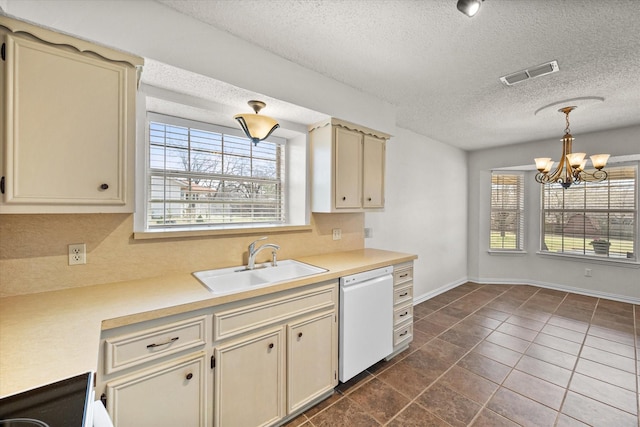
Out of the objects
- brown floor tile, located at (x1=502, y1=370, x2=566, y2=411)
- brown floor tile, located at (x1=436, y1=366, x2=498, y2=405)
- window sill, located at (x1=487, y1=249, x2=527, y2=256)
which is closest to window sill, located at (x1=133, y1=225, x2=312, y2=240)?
brown floor tile, located at (x1=436, y1=366, x2=498, y2=405)

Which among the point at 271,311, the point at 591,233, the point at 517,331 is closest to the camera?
the point at 271,311

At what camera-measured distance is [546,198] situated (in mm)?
4863

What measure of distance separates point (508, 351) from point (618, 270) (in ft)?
10.1

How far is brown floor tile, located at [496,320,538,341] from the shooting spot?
301cm

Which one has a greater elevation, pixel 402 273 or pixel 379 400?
pixel 402 273

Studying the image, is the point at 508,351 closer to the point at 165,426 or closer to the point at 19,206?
the point at 165,426

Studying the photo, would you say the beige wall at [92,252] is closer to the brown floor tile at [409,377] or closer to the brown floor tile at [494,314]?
the brown floor tile at [409,377]

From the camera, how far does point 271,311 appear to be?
1667mm

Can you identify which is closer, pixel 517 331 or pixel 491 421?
pixel 491 421

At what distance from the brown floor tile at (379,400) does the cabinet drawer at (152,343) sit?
1313 mm

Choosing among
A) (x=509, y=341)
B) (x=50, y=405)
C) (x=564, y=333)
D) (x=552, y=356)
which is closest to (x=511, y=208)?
(x=564, y=333)

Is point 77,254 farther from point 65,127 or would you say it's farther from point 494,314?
point 494,314

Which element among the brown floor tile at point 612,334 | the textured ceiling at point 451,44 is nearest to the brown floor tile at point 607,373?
the brown floor tile at point 612,334

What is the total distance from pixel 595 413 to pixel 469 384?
0.76 m
